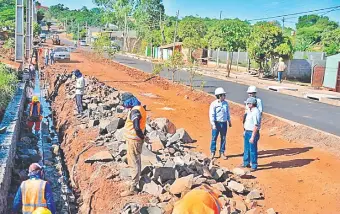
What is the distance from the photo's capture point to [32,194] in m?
5.88

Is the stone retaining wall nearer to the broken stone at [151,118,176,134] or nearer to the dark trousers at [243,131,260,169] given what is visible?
the broken stone at [151,118,176,134]

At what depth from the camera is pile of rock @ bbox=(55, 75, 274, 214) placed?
7.09 m

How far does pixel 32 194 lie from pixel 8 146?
3.91 metres

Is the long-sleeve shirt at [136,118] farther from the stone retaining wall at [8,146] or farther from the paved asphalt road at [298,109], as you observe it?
the paved asphalt road at [298,109]

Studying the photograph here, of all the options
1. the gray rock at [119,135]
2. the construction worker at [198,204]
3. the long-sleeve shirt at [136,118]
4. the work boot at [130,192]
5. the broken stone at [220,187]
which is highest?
the long-sleeve shirt at [136,118]

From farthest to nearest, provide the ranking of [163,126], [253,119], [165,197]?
[163,126] < [253,119] < [165,197]

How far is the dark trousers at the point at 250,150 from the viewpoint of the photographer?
9.05 metres

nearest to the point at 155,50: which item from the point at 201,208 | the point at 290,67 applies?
the point at 290,67

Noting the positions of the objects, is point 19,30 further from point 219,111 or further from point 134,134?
point 134,134

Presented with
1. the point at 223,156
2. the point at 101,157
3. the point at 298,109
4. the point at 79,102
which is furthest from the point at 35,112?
the point at 298,109

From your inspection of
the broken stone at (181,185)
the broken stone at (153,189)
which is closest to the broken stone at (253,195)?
the broken stone at (181,185)

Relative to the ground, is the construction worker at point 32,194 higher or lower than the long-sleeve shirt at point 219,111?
lower

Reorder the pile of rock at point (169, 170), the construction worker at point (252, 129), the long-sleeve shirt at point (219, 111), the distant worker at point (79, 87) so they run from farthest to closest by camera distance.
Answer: the distant worker at point (79, 87) → the long-sleeve shirt at point (219, 111) → the construction worker at point (252, 129) → the pile of rock at point (169, 170)

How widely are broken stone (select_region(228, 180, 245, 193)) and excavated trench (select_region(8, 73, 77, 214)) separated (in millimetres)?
3478
